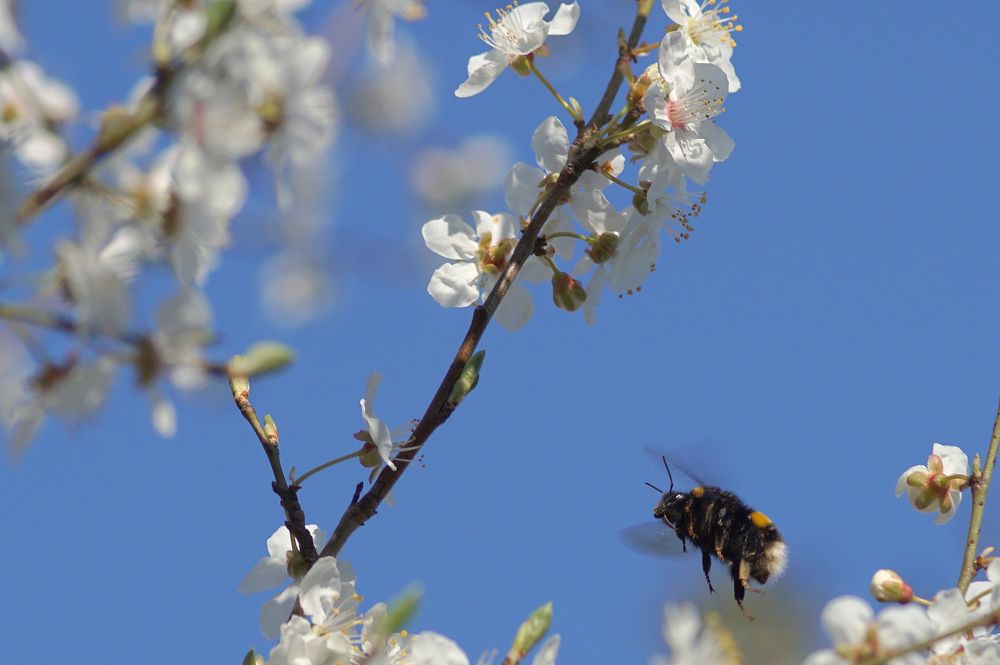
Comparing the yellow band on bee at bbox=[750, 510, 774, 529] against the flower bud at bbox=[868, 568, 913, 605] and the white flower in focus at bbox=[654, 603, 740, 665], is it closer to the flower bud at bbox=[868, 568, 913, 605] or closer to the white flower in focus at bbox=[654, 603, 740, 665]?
the flower bud at bbox=[868, 568, 913, 605]

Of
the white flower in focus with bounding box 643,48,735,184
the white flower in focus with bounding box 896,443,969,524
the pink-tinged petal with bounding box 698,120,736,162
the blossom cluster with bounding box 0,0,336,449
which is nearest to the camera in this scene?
the blossom cluster with bounding box 0,0,336,449

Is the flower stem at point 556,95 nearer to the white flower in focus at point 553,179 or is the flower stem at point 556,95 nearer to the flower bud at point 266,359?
the white flower in focus at point 553,179

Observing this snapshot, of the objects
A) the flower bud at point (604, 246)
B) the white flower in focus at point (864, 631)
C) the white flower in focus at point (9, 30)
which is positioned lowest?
the white flower in focus at point (864, 631)

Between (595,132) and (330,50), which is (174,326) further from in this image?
(595,132)

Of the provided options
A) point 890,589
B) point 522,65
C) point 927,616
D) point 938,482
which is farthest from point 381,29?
point 938,482

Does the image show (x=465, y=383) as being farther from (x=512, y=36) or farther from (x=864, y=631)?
(x=512, y=36)

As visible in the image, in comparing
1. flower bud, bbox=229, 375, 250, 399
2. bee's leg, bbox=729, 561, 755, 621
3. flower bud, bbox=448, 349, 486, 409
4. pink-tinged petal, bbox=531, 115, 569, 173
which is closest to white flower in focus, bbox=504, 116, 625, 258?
pink-tinged petal, bbox=531, 115, 569, 173

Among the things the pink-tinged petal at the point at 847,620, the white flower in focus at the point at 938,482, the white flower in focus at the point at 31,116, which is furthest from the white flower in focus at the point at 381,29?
the white flower in focus at the point at 938,482

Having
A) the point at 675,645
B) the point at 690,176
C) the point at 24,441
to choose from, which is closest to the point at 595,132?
the point at 690,176
